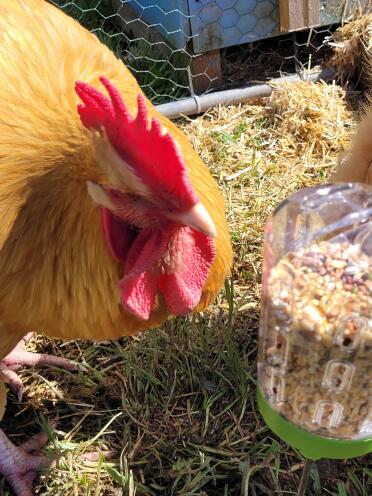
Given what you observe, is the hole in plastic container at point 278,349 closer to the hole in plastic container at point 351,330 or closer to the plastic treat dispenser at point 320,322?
the plastic treat dispenser at point 320,322

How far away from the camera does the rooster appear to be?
1.37 metres

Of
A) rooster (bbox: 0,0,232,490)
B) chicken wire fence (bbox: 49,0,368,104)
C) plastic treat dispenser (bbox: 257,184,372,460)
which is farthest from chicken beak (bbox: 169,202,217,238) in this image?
chicken wire fence (bbox: 49,0,368,104)

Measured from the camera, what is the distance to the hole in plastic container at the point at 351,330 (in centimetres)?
113

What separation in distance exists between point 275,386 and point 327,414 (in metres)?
0.13

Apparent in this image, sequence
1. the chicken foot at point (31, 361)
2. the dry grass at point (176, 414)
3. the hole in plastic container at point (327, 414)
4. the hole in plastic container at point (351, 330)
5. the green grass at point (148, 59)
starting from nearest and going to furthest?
the hole in plastic container at point (351, 330) < the hole in plastic container at point (327, 414) < the dry grass at point (176, 414) < the chicken foot at point (31, 361) < the green grass at point (148, 59)

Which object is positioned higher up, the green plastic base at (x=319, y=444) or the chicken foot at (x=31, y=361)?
the green plastic base at (x=319, y=444)

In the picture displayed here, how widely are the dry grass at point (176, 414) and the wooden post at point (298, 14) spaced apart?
4.93ft

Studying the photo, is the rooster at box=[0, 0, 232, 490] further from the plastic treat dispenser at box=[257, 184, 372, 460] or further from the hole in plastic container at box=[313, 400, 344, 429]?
the hole in plastic container at box=[313, 400, 344, 429]

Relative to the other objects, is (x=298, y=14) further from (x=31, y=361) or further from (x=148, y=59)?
(x=31, y=361)

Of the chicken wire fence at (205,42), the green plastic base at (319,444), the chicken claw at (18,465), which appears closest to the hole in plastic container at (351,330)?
the green plastic base at (319,444)

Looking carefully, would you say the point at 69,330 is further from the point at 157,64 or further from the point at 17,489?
the point at 157,64

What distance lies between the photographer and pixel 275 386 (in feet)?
4.40

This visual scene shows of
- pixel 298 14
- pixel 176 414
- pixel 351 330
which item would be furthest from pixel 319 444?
pixel 298 14

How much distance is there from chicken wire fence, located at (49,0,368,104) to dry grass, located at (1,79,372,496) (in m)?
1.36
